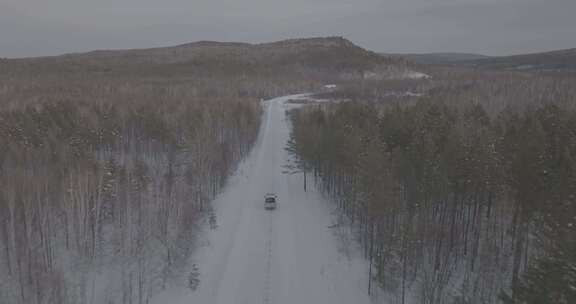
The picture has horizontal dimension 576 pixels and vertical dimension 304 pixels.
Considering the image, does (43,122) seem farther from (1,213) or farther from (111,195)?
(1,213)

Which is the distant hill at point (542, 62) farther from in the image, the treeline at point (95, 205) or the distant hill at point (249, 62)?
the treeline at point (95, 205)

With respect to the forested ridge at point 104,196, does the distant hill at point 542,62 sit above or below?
above

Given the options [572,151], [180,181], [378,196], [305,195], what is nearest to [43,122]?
[180,181]

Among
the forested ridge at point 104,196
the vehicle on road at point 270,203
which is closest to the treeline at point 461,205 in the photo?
the vehicle on road at point 270,203

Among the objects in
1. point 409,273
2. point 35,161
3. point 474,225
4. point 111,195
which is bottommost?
point 409,273

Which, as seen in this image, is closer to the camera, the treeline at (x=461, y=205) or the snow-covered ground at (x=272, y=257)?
the treeline at (x=461, y=205)

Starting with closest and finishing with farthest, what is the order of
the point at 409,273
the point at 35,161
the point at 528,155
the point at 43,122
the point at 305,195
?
the point at 528,155 < the point at 409,273 < the point at 35,161 < the point at 305,195 < the point at 43,122
